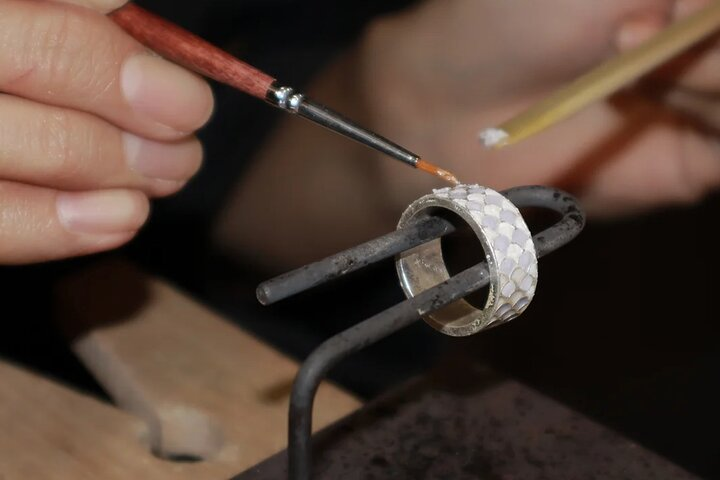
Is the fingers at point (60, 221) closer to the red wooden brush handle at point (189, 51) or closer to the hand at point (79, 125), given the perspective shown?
the hand at point (79, 125)

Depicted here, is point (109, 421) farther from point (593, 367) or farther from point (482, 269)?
point (593, 367)

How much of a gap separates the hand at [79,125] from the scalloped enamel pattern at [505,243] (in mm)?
226

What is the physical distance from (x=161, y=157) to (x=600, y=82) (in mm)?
288

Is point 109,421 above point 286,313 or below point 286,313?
above

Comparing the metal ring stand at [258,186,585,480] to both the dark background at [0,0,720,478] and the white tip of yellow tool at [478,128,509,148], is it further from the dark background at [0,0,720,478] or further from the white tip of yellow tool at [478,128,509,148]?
the dark background at [0,0,720,478]

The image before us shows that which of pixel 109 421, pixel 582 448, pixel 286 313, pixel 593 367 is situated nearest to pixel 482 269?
pixel 582 448

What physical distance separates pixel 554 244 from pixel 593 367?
840 millimetres

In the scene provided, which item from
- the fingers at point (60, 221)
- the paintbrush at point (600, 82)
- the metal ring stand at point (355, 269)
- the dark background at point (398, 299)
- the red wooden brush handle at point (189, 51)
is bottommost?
the dark background at point (398, 299)

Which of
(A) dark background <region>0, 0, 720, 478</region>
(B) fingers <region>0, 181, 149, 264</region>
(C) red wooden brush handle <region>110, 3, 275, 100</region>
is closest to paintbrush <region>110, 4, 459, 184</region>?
(C) red wooden brush handle <region>110, 3, 275, 100</region>

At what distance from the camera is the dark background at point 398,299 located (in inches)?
37.2

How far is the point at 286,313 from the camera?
1.01m

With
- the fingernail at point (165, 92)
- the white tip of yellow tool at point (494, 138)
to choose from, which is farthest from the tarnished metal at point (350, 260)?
the fingernail at point (165, 92)

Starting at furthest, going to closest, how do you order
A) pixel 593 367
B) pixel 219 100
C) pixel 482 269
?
pixel 593 367, pixel 219 100, pixel 482 269

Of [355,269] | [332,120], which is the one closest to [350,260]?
[355,269]
